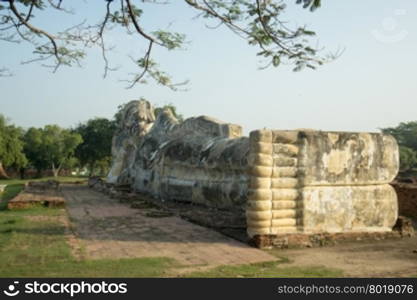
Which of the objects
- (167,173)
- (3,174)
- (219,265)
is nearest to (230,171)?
(167,173)

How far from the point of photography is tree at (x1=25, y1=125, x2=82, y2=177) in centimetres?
3597

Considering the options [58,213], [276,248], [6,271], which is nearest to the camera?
[6,271]

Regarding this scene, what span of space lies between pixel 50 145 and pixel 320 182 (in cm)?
3298

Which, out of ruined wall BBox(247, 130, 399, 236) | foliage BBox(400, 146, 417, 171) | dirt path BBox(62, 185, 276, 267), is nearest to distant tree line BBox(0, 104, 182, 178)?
foliage BBox(400, 146, 417, 171)

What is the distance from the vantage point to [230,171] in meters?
10.7

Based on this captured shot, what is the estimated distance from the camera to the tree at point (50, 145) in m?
36.0

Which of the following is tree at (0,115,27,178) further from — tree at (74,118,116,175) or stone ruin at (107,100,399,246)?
stone ruin at (107,100,399,246)

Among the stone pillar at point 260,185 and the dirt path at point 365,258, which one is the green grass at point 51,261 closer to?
the stone pillar at point 260,185

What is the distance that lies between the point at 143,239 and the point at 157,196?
734 centimetres

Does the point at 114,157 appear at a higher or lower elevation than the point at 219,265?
higher

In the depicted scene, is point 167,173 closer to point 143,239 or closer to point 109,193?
point 109,193

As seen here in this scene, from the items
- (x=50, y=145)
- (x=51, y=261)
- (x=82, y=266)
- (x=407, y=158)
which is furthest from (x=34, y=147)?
(x=82, y=266)

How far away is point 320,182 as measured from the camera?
7254 millimetres

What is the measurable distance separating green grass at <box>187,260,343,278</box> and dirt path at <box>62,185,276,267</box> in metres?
0.28
